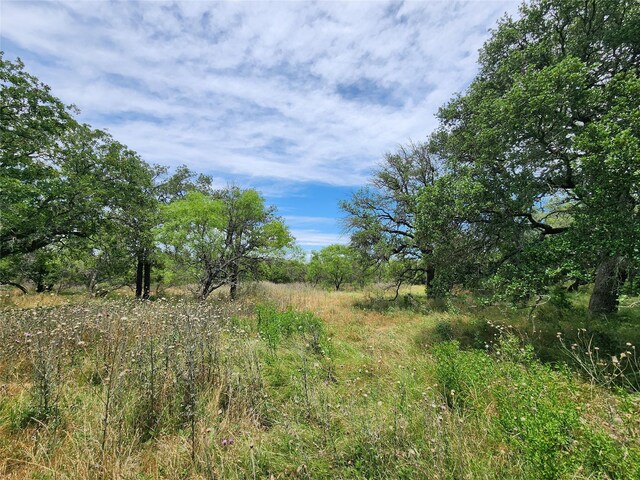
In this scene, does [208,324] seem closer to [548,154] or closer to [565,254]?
[565,254]

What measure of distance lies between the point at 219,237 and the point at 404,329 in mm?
9676

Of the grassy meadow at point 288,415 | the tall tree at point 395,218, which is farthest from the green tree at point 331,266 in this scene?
the grassy meadow at point 288,415

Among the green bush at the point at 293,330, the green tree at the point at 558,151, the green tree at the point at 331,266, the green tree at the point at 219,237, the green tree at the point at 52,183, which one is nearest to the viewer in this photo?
the green tree at the point at 558,151

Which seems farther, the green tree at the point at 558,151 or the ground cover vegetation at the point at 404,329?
the green tree at the point at 558,151

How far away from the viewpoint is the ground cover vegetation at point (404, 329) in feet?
8.71

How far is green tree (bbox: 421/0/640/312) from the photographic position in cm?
508

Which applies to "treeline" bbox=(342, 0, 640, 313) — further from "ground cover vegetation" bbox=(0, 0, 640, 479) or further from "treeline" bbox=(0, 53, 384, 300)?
"treeline" bbox=(0, 53, 384, 300)

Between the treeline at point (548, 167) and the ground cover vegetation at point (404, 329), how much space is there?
5cm

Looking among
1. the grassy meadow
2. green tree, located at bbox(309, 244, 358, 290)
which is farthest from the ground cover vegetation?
green tree, located at bbox(309, 244, 358, 290)

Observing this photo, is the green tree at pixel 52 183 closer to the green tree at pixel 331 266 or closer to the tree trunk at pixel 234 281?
the tree trunk at pixel 234 281

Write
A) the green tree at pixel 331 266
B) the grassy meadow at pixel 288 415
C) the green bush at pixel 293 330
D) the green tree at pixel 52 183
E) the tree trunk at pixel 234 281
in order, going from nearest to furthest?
the grassy meadow at pixel 288 415
the green bush at pixel 293 330
the green tree at pixel 52 183
the tree trunk at pixel 234 281
the green tree at pixel 331 266

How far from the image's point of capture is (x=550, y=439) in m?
2.13

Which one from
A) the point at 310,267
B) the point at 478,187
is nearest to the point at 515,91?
the point at 478,187

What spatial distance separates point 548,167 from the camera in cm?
701
